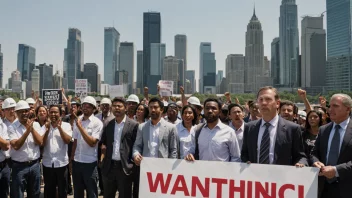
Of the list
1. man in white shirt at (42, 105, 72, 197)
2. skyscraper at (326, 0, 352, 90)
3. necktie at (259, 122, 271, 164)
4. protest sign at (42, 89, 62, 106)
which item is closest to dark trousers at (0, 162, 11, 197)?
man in white shirt at (42, 105, 72, 197)

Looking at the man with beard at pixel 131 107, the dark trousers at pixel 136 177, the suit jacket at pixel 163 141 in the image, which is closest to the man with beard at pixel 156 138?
the suit jacket at pixel 163 141

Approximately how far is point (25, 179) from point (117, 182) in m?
1.79

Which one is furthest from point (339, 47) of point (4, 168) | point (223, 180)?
point (4, 168)

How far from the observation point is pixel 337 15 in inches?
6905

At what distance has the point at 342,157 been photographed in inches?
172

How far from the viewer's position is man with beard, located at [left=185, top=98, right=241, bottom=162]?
16.6ft

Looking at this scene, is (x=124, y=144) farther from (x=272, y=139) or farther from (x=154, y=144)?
(x=272, y=139)

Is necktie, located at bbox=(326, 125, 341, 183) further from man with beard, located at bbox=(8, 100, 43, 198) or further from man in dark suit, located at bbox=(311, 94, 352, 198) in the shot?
man with beard, located at bbox=(8, 100, 43, 198)

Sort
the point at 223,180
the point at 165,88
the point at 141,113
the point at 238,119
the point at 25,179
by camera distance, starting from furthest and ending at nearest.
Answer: the point at 165,88
the point at 141,113
the point at 238,119
the point at 25,179
the point at 223,180

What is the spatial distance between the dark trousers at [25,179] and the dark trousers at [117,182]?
4.68 feet

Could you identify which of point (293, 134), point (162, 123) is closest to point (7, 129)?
point (162, 123)

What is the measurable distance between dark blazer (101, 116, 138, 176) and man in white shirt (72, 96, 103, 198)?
0.38 metres

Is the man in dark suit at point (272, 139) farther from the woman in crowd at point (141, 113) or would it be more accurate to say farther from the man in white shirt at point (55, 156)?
the woman in crowd at point (141, 113)

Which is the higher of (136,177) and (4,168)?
(4,168)
